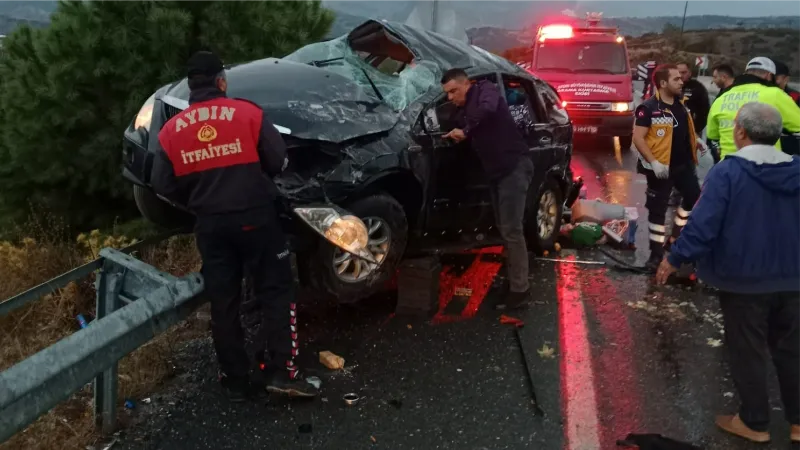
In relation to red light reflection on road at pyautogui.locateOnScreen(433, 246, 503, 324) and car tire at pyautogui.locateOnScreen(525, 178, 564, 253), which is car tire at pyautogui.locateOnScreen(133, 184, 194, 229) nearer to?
red light reflection on road at pyautogui.locateOnScreen(433, 246, 503, 324)

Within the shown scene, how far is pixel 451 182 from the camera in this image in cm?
525

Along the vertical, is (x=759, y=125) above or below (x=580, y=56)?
above

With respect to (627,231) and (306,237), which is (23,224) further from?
(627,231)

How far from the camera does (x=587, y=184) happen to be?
10039mm

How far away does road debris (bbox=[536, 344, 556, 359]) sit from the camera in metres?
4.56

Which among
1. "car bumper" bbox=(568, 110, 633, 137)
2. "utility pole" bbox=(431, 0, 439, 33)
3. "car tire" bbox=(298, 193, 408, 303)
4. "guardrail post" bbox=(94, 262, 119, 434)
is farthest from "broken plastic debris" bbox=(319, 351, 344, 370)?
"utility pole" bbox=(431, 0, 439, 33)

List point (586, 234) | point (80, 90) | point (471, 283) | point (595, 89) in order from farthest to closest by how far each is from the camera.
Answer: point (595, 89) → point (586, 234) → point (80, 90) → point (471, 283)

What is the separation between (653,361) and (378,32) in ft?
11.4

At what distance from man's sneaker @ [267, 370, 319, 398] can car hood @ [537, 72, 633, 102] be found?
9.73 meters

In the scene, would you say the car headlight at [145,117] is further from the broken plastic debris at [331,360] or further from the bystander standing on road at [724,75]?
the bystander standing on road at [724,75]

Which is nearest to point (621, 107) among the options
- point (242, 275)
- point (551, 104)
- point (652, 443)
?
point (551, 104)

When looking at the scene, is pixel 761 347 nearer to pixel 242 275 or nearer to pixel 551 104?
pixel 242 275

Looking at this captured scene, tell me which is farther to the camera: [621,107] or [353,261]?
[621,107]

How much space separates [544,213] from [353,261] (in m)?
2.72
